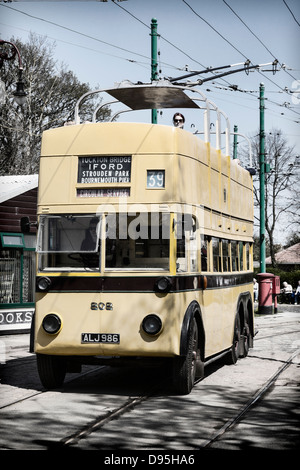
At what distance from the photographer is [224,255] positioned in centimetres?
1352

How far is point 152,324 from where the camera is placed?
1027 centimetres

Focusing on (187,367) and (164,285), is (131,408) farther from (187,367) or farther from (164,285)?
(164,285)

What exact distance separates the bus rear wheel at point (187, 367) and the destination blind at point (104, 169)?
6.81 feet

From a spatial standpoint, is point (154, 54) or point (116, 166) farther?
point (154, 54)

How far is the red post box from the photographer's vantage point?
30403 mm

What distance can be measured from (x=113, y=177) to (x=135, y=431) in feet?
12.0

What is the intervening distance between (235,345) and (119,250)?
451 centimetres

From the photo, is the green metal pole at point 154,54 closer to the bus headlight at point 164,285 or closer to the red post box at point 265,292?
the bus headlight at point 164,285

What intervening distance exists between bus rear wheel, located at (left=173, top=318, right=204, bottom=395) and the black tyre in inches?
121

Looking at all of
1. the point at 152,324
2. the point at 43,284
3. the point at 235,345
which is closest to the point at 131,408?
the point at 152,324

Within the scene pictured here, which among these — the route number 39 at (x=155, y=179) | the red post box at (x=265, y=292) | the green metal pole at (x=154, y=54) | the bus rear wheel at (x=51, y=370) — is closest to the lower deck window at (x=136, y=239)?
the route number 39 at (x=155, y=179)

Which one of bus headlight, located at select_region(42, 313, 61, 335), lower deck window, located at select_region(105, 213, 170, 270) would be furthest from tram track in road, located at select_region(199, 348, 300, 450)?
bus headlight, located at select_region(42, 313, 61, 335)

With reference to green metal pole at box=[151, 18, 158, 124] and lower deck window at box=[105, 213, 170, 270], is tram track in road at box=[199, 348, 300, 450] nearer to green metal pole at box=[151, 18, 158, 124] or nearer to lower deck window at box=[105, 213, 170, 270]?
lower deck window at box=[105, 213, 170, 270]

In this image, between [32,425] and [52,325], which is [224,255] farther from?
[32,425]
